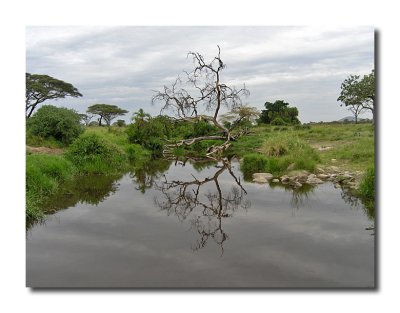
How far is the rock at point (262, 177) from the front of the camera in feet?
33.0

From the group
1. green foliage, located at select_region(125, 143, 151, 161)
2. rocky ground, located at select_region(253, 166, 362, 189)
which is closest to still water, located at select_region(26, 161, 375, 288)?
rocky ground, located at select_region(253, 166, 362, 189)

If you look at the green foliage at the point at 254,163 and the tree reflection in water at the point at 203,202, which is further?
the green foliage at the point at 254,163

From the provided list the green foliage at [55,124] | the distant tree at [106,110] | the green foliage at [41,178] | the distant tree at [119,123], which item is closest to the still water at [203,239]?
the green foliage at [41,178]

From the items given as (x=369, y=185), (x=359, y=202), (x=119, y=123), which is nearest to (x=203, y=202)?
(x=359, y=202)

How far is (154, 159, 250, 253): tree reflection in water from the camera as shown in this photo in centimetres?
595

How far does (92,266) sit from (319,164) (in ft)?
26.8

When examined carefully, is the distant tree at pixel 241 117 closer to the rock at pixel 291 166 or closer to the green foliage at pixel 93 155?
the rock at pixel 291 166

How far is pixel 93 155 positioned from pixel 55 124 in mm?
2332

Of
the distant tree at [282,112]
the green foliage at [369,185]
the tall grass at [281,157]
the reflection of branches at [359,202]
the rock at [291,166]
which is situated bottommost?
the reflection of branches at [359,202]

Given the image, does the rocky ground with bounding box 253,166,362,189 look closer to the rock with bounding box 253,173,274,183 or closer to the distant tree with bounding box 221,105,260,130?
the rock with bounding box 253,173,274,183

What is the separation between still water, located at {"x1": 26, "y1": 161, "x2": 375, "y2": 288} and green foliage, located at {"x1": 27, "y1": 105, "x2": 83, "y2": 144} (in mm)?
4762

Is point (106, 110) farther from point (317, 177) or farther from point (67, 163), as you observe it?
point (317, 177)

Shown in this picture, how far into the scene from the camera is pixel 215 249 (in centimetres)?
512

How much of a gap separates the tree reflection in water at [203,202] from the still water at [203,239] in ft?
0.06
